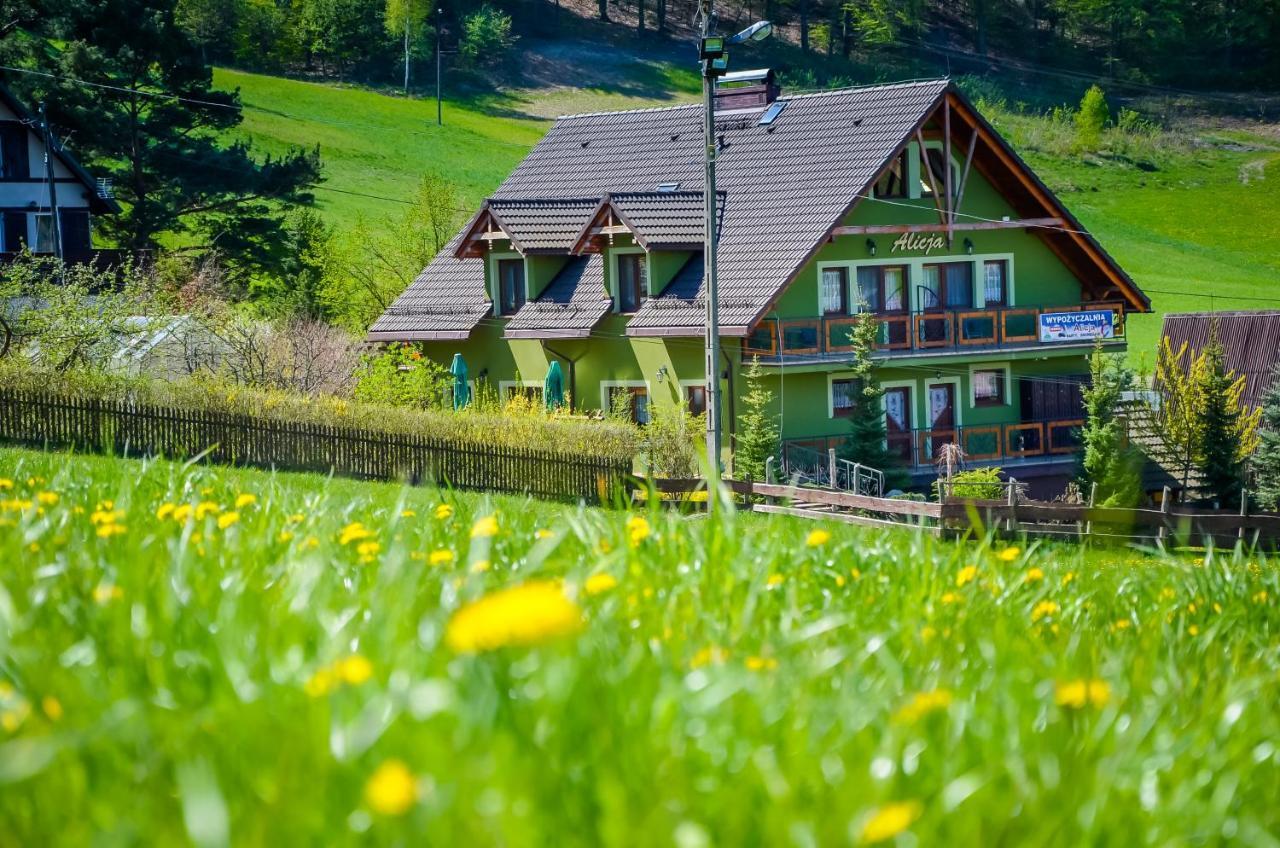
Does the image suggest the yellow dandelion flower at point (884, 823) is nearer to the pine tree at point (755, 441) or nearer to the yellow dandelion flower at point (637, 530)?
the yellow dandelion flower at point (637, 530)

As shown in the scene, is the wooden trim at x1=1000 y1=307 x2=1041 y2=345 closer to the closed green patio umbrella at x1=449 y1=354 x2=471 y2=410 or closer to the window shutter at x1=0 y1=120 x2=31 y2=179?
the closed green patio umbrella at x1=449 y1=354 x2=471 y2=410

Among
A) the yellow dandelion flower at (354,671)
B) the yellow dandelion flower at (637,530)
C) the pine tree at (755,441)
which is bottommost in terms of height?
the pine tree at (755,441)

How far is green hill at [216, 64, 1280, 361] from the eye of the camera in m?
79.4

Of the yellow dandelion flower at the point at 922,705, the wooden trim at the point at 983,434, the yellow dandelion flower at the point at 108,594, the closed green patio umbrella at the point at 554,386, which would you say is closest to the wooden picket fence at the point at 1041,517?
the closed green patio umbrella at the point at 554,386

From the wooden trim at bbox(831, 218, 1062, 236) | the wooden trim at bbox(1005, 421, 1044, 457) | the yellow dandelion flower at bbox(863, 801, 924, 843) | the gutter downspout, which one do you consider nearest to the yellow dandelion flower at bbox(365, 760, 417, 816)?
the yellow dandelion flower at bbox(863, 801, 924, 843)

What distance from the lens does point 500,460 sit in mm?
26625

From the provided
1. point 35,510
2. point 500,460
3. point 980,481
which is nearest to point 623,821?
point 35,510

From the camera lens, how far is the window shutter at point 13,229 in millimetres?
53000

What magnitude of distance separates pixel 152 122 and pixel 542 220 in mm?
25054

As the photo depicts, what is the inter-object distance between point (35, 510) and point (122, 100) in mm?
52622

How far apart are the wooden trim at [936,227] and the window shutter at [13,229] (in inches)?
1236

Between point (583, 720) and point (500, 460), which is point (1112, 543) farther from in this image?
point (583, 720)

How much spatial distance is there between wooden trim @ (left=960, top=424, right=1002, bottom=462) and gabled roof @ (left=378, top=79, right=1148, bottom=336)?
16.7ft

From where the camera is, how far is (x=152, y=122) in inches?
2188
